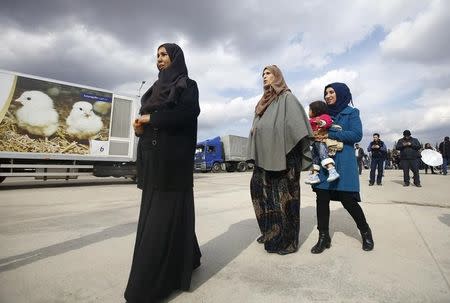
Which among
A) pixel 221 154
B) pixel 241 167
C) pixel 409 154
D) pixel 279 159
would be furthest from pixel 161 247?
pixel 241 167

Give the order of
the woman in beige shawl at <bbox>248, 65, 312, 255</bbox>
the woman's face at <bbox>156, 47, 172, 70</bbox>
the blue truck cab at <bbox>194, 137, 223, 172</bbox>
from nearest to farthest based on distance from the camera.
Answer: the woman's face at <bbox>156, 47, 172, 70</bbox>
the woman in beige shawl at <bbox>248, 65, 312, 255</bbox>
the blue truck cab at <bbox>194, 137, 223, 172</bbox>

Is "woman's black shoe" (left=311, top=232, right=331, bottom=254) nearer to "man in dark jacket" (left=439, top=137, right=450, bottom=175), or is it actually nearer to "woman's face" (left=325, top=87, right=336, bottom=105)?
"woman's face" (left=325, top=87, right=336, bottom=105)

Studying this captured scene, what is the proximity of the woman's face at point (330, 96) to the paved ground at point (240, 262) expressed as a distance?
5.12ft

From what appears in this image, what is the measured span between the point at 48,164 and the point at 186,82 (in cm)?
929

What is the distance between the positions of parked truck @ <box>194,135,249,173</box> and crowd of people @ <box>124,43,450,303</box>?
20.4m

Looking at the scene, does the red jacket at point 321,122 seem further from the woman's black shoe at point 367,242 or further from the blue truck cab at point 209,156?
the blue truck cab at point 209,156

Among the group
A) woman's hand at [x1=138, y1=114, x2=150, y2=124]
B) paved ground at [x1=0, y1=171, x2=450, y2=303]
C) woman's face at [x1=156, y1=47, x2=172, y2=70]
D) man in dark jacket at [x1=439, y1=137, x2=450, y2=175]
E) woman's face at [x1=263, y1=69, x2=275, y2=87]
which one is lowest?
paved ground at [x1=0, y1=171, x2=450, y2=303]

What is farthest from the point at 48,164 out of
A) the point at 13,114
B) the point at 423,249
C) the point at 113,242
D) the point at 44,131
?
the point at 423,249

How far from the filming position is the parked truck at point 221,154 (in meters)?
24.4

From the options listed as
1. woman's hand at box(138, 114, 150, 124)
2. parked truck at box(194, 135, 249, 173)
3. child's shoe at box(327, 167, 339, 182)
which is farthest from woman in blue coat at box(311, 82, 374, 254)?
parked truck at box(194, 135, 249, 173)

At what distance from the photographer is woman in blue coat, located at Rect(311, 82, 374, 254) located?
326 centimetres

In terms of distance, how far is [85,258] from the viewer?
9.82ft

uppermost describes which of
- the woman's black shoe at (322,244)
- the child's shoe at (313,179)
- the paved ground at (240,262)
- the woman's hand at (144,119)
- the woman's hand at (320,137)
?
the woman's hand at (320,137)

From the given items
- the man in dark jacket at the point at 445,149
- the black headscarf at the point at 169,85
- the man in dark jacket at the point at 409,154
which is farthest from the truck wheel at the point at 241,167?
the black headscarf at the point at 169,85
